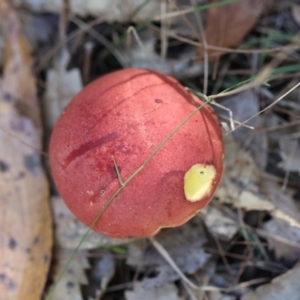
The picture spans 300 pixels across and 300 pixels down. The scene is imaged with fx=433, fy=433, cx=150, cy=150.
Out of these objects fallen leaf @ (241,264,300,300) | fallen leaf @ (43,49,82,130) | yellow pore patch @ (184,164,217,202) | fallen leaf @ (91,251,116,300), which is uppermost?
fallen leaf @ (43,49,82,130)

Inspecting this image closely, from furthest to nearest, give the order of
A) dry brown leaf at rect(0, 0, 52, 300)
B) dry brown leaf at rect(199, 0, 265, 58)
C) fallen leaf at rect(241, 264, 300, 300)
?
dry brown leaf at rect(199, 0, 265, 58) < dry brown leaf at rect(0, 0, 52, 300) < fallen leaf at rect(241, 264, 300, 300)

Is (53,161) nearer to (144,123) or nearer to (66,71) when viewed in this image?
(144,123)

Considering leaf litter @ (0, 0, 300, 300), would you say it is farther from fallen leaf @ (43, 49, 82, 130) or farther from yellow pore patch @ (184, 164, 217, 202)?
yellow pore patch @ (184, 164, 217, 202)

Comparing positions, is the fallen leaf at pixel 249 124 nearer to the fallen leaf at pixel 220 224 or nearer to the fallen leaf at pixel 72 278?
the fallen leaf at pixel 220 224

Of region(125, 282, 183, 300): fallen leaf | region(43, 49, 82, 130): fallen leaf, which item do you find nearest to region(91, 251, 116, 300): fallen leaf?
region(125, 282, 183, 300): fallen leaf

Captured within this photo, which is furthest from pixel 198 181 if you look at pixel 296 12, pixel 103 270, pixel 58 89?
pixel 296 12

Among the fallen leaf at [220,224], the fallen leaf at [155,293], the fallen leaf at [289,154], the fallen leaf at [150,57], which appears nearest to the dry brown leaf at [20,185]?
the fallen leaf at [155,293]

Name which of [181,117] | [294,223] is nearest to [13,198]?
[181,117]
